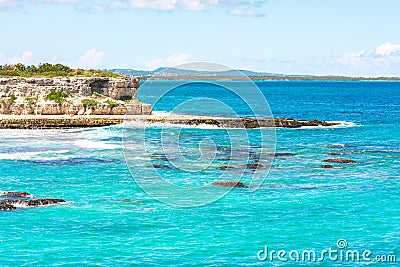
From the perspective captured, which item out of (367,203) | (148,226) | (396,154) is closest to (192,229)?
(148,226)

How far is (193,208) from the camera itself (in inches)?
1234

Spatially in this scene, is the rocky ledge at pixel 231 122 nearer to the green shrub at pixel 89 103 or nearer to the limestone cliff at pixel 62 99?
the limestone cliff at pixel 62 99

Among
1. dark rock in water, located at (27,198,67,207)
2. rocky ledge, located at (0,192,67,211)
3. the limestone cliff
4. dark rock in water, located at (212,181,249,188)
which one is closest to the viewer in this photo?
rocky ledge, located at (0,192,67,211)

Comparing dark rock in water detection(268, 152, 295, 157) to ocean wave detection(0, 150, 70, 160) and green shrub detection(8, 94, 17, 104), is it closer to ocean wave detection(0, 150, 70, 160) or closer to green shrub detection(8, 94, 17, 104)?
ocean wave detection(0, 150, 70, 160)

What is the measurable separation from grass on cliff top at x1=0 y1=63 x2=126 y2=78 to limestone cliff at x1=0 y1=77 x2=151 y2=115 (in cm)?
786

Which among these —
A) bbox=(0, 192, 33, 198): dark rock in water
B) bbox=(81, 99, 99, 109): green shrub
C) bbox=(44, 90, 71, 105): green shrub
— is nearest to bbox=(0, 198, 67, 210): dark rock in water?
bbox=(0, 192, 33, 198): dark rock in water

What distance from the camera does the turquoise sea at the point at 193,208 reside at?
Result: 24.6m

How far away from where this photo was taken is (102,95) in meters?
81.2

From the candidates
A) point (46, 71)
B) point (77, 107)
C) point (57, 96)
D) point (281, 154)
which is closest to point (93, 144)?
point (281, 154)

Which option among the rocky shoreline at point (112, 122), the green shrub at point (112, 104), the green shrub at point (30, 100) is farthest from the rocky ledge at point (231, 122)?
the green shrub at point (30, 100)

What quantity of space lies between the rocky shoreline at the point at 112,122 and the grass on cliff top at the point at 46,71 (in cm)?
1730

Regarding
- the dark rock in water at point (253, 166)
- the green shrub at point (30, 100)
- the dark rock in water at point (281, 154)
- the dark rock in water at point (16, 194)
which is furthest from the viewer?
the green shrub at point (30, 100)

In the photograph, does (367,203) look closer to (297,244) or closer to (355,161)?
(297,244)

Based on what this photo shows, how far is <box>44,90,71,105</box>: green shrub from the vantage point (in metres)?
72.3
